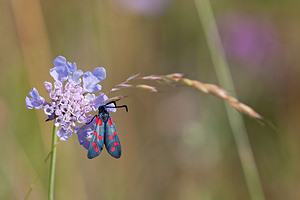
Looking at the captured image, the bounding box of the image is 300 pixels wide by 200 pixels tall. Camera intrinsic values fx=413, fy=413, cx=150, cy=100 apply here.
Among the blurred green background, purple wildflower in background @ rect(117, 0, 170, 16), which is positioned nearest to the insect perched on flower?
the blurred green background

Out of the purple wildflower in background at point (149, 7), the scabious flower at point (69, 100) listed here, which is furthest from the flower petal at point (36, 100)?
the purple wildflower in background at point (149, 7)

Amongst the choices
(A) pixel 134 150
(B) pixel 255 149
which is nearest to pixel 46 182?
(A) pixel 134 150

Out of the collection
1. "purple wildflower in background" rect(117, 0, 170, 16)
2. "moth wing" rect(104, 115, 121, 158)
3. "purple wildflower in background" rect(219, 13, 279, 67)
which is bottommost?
"moth wing" rect(104, 115, 121, 158)

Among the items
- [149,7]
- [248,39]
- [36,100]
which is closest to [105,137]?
[36,100]

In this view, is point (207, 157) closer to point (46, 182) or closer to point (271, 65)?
point (46, 182)

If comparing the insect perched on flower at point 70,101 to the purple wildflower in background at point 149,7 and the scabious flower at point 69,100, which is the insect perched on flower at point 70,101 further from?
the purple wildflower in background at point 149,7

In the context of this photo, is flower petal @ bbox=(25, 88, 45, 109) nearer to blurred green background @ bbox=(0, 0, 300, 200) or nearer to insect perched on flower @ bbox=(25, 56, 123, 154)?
insect perched on flower @ bbox=(25, 56, 123, 154)

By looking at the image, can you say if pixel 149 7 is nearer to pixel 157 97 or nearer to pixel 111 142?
pixel 157 97
